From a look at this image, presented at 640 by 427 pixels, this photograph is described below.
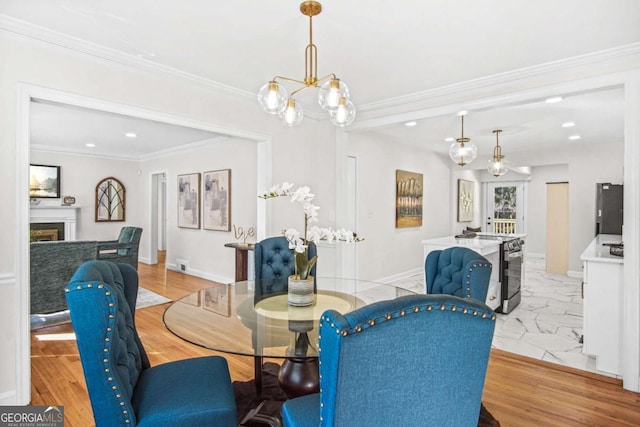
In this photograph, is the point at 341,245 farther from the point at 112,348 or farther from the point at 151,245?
the point at 151,245

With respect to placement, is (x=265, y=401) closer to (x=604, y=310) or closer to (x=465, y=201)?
(x=604, y=310)

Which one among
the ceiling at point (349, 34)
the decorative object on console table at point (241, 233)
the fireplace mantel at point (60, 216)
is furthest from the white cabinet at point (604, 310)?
the fireplace mantel at point (60, 216)

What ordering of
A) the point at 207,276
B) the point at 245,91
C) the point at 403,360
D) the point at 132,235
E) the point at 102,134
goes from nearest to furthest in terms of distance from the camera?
the point at 403,360
the point at 245,91
the point at 132,235
the point at 102,134
the point at 207,276

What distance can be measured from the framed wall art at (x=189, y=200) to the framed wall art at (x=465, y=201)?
5630mm

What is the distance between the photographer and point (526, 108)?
4230mm

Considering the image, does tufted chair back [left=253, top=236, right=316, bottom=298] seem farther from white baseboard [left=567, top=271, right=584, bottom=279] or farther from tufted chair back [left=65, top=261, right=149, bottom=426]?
Answer: white baseboard [left=567, top=271, right=584, bottom=279]

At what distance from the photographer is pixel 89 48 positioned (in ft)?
8.67

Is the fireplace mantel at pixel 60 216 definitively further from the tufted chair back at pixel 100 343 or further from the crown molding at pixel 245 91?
the tufted chair back at pixel 100 343

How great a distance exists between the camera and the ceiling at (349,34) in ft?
7.06

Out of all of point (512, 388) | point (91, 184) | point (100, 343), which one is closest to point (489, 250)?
point (512, 388)

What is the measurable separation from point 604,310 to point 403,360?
9.07ft

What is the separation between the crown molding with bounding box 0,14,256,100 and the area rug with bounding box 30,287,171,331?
291cm

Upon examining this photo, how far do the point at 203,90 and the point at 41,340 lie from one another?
112 inches

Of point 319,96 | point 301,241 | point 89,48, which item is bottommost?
point 301,241
